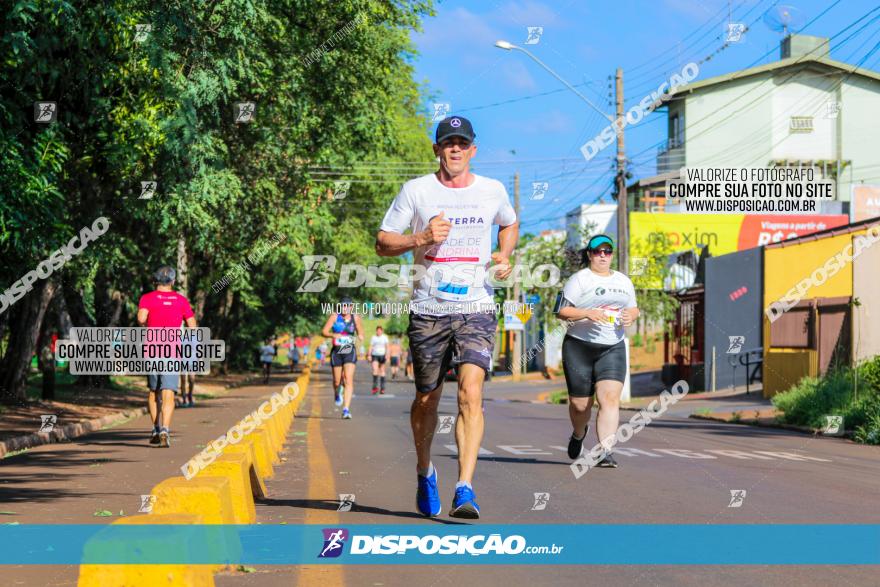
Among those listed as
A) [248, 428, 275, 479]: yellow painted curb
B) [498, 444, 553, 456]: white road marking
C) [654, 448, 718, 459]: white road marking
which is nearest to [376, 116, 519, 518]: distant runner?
[248, 428, 275, 479]: yellow painted curb

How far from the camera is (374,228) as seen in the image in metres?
48.8

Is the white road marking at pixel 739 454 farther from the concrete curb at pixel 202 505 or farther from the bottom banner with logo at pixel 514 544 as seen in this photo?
the concrete curb at pixel 202 505

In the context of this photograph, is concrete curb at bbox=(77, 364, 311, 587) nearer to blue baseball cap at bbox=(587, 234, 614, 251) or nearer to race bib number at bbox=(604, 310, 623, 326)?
race bib number at bbox=(604, 310, 623, 326)

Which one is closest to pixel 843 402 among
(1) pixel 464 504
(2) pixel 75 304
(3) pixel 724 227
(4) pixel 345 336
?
(4) pixel 345 336

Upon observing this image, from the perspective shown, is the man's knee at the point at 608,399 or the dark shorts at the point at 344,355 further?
the dark shorts at the point at 344,355

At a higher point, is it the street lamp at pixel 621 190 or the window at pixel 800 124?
the window at pixel 800 124

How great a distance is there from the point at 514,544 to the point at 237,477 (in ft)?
5.09

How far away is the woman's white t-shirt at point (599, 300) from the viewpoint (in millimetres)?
10664

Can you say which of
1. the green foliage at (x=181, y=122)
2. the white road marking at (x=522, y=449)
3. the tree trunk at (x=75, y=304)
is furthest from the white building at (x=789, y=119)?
the white road marking at (x=522, y=449)

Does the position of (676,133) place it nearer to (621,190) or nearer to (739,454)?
(621,190)

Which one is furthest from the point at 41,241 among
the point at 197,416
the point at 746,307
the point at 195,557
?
the point at 746,307

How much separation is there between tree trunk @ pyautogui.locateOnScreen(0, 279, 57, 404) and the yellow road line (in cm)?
678

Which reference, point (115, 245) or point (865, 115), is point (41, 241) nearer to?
point (115, 245)

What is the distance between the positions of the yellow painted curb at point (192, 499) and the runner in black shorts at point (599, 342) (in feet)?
18.7
